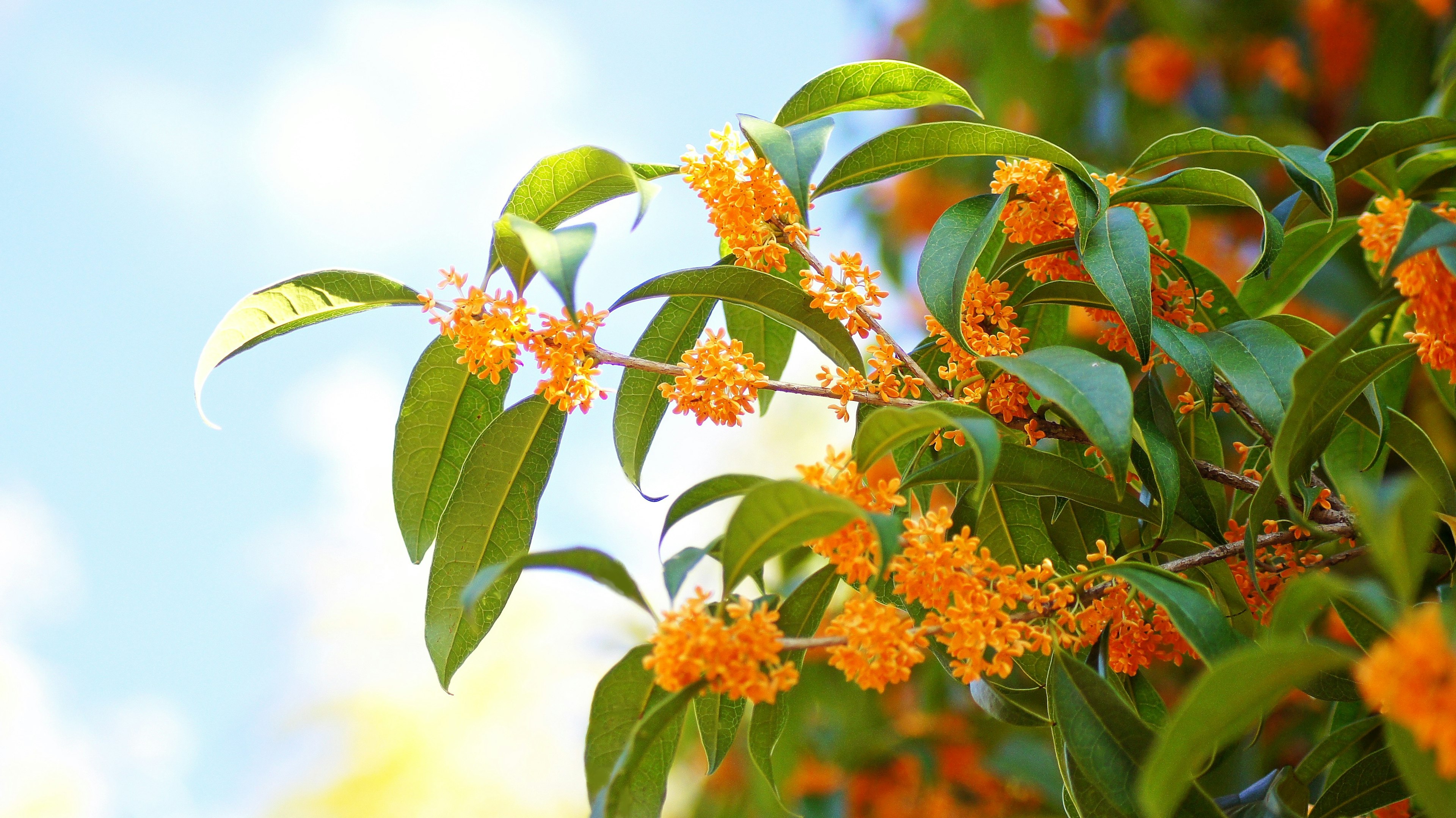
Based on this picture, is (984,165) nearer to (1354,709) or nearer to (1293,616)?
(1354,709)

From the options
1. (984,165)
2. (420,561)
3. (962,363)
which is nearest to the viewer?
(962,363)

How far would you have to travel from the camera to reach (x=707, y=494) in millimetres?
734

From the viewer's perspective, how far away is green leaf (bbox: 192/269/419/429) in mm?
801

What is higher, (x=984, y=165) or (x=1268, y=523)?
(x=984, y=165)

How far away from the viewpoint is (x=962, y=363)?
0.82m

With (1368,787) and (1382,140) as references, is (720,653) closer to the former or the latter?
(1368,787)

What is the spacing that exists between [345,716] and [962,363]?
829 cm

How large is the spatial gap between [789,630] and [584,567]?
0.90ft

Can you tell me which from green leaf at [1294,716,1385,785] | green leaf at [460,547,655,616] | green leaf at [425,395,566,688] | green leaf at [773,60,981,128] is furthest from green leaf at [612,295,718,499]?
green leaf at [1294,716,1385,785]

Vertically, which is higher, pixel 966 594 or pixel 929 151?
pixel 929 151

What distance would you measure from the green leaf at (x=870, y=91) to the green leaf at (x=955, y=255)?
0.32ft

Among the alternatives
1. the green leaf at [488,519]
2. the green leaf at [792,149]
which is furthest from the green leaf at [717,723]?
the green leaf at [792,149]

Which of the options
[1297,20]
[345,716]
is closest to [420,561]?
[1297,20]

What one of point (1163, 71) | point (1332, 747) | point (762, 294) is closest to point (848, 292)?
point (762, 294)
